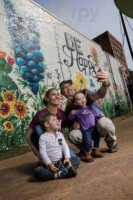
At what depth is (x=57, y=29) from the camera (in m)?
9.33

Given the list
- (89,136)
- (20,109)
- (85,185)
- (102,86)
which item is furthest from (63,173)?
(20,109)

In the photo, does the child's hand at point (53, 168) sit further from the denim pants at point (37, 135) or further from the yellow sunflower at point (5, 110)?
the yellow sunflower at point (5, 110)

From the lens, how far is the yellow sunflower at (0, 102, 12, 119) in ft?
18.6

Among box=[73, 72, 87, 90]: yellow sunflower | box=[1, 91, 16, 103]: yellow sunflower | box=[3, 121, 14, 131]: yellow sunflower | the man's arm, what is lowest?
box=[3, 121, 14, 131]: yellow sunflower

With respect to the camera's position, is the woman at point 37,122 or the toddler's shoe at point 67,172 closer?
the toddler's shoe at point 67,172

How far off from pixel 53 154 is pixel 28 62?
15.0 feet

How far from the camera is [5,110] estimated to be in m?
5.79

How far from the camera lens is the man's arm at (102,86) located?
9.46 feet

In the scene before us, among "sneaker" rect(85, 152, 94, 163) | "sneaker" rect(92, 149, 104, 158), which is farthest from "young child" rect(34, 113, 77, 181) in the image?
"sneaker" rect(92, 149, 104, 158)

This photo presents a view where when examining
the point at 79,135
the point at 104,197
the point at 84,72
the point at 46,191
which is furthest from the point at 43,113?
the point at 84,72

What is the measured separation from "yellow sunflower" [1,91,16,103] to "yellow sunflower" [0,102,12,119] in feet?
0.35

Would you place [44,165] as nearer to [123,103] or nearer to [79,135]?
[79,135]

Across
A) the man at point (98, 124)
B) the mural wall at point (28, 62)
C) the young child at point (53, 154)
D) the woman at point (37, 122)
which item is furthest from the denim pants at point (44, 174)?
the mural wall at point (28, 62)

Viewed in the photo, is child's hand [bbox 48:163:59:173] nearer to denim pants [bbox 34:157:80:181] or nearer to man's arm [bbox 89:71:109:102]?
denim pants [bbox 34:157:80:181]
